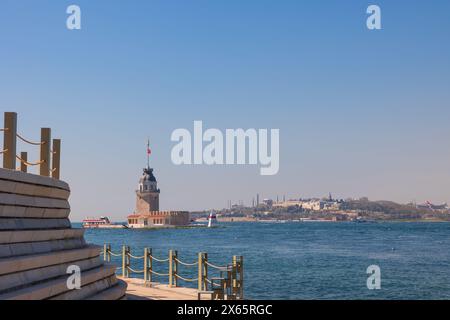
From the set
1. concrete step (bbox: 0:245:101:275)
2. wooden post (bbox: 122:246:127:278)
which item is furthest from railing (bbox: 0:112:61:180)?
wooden post (bbox: 122:246:127:278)

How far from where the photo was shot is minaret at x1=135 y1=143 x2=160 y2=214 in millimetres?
166125

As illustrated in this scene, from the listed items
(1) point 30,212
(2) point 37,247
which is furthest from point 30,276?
(1) point 30,212

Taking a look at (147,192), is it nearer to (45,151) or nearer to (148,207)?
(148,207)

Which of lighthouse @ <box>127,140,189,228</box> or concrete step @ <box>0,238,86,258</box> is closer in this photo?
concrete step @ <box>0,238,86,258</box>

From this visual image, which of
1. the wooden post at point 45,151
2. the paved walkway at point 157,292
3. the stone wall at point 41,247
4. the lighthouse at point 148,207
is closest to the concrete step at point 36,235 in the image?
the stone wall at point 41,247

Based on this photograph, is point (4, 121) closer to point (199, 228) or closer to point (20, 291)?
point (20, 291)

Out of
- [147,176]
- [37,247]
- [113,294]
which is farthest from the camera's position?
[147,176]

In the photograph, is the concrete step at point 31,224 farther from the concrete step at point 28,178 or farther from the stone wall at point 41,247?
the concrete step at point 28,178

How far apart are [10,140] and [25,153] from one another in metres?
3.79

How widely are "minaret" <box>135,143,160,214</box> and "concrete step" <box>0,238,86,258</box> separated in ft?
506

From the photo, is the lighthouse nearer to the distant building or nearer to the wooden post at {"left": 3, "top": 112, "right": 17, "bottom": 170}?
the distant building

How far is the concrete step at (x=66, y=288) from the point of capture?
8.49m

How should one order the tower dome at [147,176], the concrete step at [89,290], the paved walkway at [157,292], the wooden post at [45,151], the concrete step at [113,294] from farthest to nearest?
1. the tower dome at [147,176]
2. the paved walkway at [157,292]
3. the wooden post at [45,151]
4. the concrete step at [113,294]
5. the concrete step at [89,290]

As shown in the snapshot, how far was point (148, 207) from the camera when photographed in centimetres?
16875
